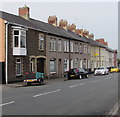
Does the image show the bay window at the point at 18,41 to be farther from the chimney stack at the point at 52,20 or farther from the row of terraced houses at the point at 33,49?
the chimney stack at the point at 52,20

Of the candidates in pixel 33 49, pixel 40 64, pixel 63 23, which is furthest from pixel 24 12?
pixel 63 23

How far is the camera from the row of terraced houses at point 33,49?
23.2 m

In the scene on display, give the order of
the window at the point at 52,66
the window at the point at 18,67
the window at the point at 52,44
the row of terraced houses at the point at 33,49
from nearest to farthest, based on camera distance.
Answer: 1. the row of terraced houses at the point at 33,49
2. the window at the point at 18,67
3. the window at the point at 52,66
4. the window at the point at 52,44

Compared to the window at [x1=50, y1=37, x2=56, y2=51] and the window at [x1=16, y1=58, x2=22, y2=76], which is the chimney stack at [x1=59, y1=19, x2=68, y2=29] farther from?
the window at [x1=16, y1=58, x2=22, y2=76]

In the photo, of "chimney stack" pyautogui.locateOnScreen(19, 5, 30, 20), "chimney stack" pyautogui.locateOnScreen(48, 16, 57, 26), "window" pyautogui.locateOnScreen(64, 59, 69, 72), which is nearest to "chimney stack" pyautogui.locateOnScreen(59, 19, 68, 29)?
"chimney stack" pyautogui.locateOnScreen(48, 16, 57, 26)

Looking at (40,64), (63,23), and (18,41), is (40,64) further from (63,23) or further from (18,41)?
(63,23)

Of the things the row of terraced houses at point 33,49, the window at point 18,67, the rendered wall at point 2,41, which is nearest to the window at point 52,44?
the row of terraced houses at point 33,49

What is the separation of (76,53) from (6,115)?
3542 cm

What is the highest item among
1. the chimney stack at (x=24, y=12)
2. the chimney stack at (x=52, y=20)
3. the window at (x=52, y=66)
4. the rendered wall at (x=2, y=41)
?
the chimney stack at (x=52, y=20)

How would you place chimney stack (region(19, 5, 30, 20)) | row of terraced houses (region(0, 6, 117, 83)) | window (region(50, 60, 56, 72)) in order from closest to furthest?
row of terraced houses (region(0, 6, 117, 83)), chimney stack (region(19, 5, 30, 20)), window (region(50, 60, 56, 72))

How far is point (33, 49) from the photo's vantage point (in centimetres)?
2767

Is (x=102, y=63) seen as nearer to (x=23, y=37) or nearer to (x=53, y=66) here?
(x=53, y=66)

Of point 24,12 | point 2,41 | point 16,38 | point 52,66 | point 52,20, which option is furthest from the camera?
point 52,20

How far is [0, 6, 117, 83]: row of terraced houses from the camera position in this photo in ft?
76.0
